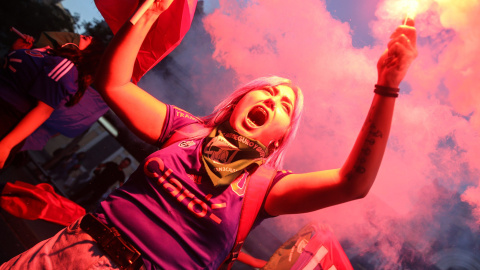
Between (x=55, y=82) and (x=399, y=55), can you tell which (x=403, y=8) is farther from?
(x=55, y=82)

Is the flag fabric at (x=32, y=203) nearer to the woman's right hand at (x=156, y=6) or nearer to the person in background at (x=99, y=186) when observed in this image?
the woman's right hand at (x=156, y=6)

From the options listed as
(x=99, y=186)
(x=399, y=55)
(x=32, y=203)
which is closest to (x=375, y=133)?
(x=399, y=55)

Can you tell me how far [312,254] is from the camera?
176 centimetres

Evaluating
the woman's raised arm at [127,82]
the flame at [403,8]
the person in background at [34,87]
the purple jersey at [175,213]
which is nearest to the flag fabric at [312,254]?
the purple jersey at [175,213]

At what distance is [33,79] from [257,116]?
201 centimetres

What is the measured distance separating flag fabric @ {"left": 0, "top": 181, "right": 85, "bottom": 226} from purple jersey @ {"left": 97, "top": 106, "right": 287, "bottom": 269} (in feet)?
5.79

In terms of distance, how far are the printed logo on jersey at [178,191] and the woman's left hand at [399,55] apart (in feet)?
3.72

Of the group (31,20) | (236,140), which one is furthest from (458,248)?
(31,20)

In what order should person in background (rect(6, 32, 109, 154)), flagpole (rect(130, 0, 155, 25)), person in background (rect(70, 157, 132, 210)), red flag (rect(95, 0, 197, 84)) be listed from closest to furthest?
flagpole (rect(130, 0, 155, 25)), red flag (rect(95, 0, 197, 84)), person in background (rect(6, 32, 109, 154)), person in background (rect(70, 157, 132, 210))

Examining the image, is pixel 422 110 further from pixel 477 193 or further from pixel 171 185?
pixel 171 185

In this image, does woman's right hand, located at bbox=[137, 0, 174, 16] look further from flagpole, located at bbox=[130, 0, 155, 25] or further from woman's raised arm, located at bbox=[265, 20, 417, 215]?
woman's raised arm, located at bbox=[265, 20, 417, 215]

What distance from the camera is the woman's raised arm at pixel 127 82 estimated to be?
1.29m

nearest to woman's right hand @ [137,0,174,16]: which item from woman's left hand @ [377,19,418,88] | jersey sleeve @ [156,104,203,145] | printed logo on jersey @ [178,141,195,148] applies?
jersey sleeve @ [156,104,203,145]

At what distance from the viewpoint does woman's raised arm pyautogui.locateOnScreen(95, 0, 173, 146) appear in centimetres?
129
